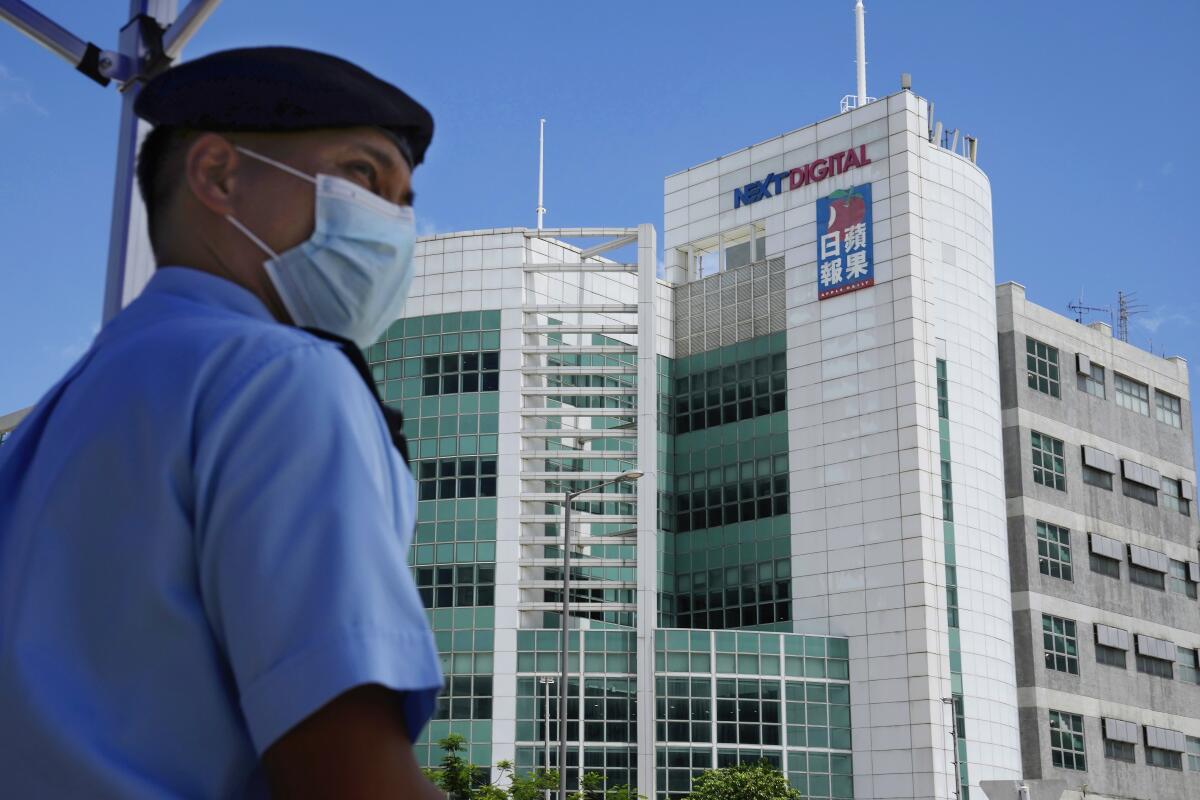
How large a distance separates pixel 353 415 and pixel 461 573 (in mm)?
55065

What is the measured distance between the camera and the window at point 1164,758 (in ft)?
206

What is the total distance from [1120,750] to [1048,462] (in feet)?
39.3

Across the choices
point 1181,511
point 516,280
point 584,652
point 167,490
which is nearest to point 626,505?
point 584,652

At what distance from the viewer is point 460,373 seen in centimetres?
5841

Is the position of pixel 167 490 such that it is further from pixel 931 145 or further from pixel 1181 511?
pixel 1181 511

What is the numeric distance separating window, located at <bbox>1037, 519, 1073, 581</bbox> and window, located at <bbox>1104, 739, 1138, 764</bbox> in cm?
677

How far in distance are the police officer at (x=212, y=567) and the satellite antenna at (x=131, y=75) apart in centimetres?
309

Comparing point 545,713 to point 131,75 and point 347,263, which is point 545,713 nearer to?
point 131,75

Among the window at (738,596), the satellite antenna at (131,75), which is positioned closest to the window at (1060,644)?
the window at (738,596)

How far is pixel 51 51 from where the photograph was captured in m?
5.95

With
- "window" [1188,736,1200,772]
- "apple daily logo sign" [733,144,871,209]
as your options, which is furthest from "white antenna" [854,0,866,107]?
"window" [1188,736,1200,772]

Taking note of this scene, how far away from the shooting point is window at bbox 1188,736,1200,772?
213 ft

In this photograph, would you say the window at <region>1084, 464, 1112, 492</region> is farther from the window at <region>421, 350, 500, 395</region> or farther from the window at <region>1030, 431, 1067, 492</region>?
the window at <region>421, 350, 500, 395</region>

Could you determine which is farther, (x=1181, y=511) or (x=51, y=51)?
(x=1181, y=511)
